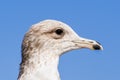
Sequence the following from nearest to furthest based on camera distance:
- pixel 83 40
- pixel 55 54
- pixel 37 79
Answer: pixel 37 79 < pixel 55 54 < pixel 83 40

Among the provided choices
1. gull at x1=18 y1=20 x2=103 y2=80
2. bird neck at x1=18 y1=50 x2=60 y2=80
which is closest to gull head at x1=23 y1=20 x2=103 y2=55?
gull at x1=18 y1=20 x2=103 y2=80

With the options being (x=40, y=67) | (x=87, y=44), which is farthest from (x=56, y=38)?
(x=40, y=67)

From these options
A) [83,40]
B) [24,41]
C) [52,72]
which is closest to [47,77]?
[52,72]

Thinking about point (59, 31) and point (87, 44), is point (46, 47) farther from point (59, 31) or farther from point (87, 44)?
point (87, 44)

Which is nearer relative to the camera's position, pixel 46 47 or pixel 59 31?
pixel 46 47

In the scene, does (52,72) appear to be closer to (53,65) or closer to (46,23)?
(53,65)

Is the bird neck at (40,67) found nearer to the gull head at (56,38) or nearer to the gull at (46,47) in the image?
the gull at (46,47)

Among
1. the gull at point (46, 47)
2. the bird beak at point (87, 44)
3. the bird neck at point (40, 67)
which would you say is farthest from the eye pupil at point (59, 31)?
the bird neck at point (40, 67)
